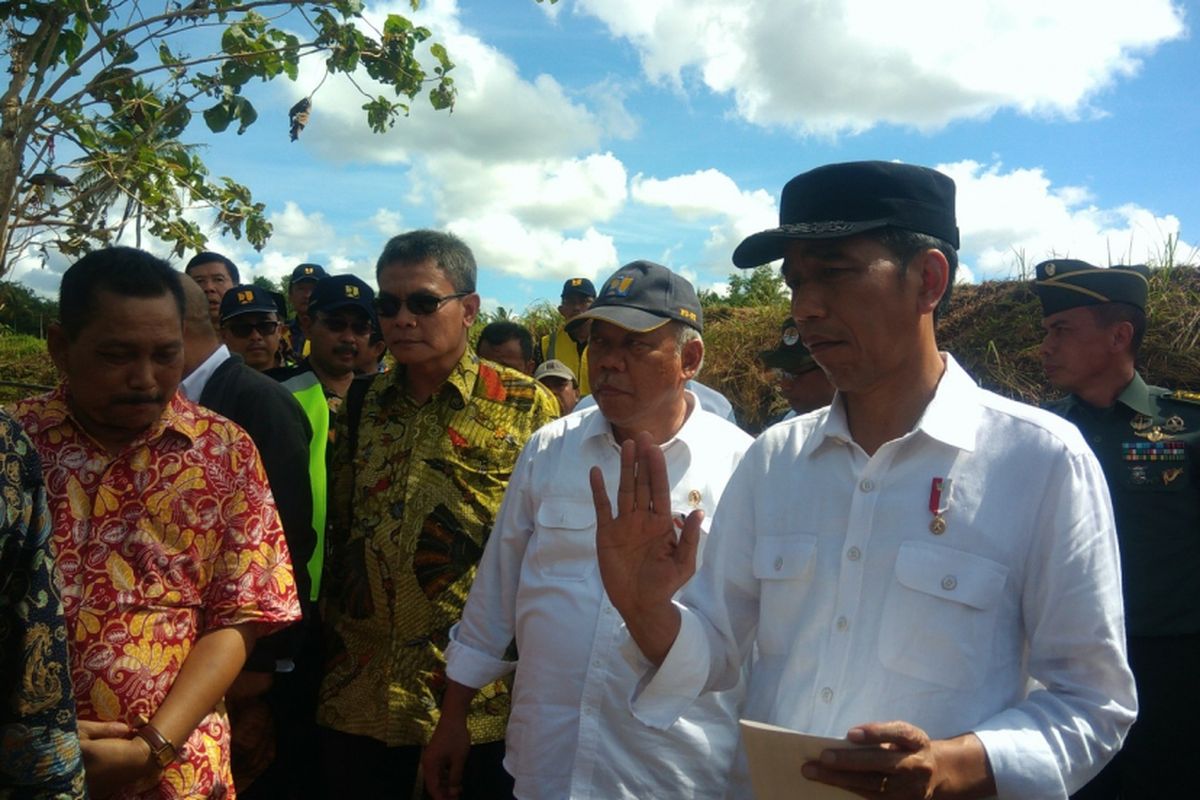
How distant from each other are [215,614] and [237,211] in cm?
523

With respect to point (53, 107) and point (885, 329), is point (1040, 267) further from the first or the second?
point (53, 107)

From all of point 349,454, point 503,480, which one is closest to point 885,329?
point 503,480

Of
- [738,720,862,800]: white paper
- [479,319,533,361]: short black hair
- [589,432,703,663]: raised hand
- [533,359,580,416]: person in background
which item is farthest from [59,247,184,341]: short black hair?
[479,319,533,361]: short black hair

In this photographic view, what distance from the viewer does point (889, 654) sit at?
170 centimetres

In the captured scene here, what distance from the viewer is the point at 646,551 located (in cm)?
189

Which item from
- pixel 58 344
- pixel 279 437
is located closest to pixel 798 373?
pixel 279 437

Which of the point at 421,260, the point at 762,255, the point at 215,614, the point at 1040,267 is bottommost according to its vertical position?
the point at 215,614

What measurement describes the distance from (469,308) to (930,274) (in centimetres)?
205

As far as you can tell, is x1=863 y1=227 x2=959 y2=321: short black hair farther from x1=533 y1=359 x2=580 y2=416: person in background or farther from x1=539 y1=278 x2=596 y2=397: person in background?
x1=539 y1=278 x2=596 y2=397: person in background

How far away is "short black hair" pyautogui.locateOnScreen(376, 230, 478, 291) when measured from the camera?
134 inches

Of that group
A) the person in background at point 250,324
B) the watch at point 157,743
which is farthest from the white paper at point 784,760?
the person in background at point 250,324

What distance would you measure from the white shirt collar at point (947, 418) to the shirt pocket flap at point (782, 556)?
0.20 m

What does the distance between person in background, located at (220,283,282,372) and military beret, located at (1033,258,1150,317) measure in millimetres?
3875

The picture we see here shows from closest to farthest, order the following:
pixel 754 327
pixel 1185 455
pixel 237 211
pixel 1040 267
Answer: pixel 1185 455, pixel 1040 267, pixel 237 211, pixel 754 327
